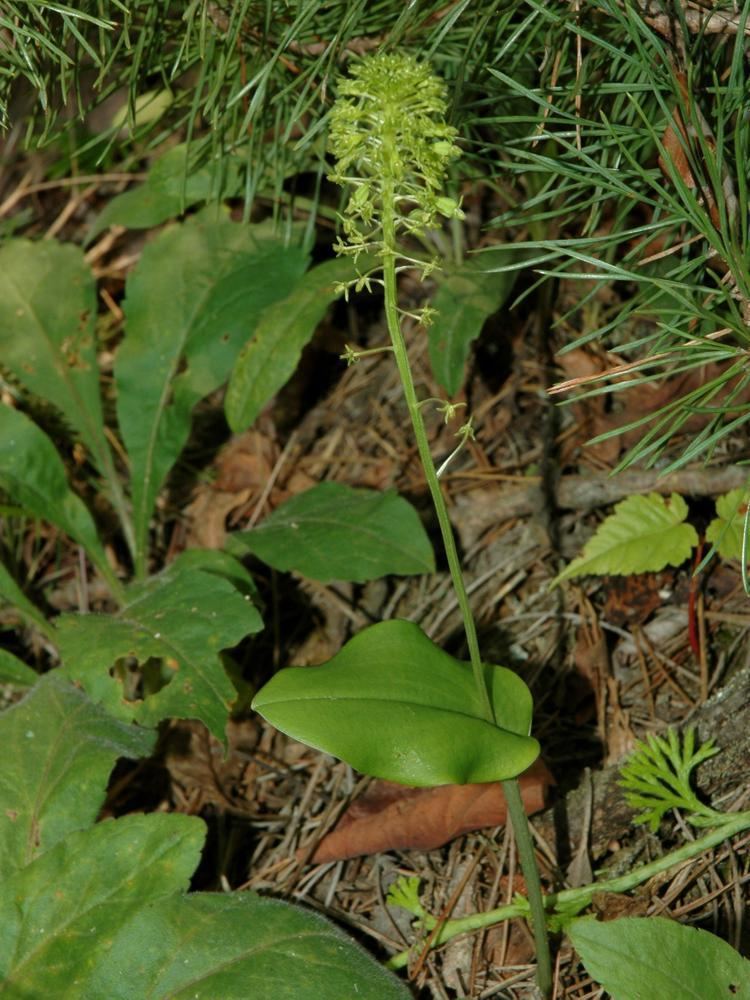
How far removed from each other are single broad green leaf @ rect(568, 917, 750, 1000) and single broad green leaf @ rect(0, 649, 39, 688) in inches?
55.3

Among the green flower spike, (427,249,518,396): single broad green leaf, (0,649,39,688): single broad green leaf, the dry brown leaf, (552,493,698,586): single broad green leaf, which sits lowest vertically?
(0,649,39,688): single broad green leaf

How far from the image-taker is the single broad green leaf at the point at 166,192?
2395 millimetres

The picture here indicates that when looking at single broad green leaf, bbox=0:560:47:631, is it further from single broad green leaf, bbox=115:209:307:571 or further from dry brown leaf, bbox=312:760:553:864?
dry brown leaf, bbox=312:760:553:864

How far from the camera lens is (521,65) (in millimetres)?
1949

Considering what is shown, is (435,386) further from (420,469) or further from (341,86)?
(341,86)

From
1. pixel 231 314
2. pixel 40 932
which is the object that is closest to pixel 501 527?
pixel 231 314

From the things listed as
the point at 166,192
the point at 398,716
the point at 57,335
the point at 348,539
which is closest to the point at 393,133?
the point at 398,716

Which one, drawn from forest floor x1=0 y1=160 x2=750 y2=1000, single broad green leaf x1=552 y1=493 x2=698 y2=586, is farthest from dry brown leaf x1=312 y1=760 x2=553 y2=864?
single broad green leaf x1=552 y1=493 x2=698 y2=586

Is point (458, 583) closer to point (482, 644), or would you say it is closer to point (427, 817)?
point (427, 817)

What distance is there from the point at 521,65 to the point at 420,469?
0.99 m

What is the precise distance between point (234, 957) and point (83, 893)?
0.90ft

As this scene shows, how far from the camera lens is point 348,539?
7.10 ft

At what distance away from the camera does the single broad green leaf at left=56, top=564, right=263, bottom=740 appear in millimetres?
1896

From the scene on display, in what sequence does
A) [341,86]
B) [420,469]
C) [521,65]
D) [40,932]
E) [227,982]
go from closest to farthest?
[341,86], [227,982], [40,932], [521,65], [420,469]
